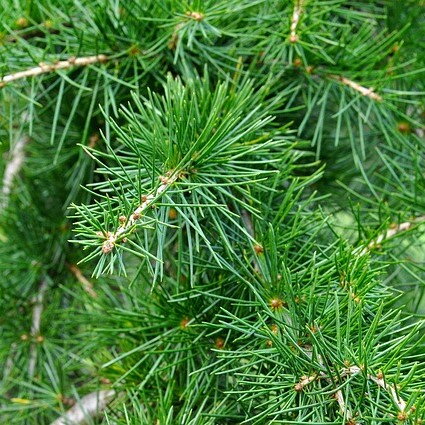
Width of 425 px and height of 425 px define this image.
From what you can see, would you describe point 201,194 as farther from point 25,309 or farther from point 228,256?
point 25,309

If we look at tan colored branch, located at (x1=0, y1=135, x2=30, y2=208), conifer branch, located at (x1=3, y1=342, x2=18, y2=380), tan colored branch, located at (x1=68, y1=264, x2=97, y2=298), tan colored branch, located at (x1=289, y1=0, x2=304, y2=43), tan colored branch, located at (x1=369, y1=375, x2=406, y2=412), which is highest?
tan colored branch, located at (x1=289, y1=0, x2=304, y2=43)

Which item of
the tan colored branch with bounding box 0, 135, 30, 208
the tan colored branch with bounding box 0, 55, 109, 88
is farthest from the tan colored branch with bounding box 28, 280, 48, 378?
the tan colored branch with bounding box 0, 55, 109, 88

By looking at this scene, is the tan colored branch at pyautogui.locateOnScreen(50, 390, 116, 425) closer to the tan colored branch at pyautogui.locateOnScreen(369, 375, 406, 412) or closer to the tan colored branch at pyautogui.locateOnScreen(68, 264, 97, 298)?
the tan colored branch at pyautogui.locateOnScreen(68, 264, 97, 298)

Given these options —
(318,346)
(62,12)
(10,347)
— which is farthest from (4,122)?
(318,346)

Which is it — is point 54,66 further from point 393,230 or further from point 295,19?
point 393,230

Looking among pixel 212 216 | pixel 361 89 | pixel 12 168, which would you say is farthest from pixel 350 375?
pixel 12 168

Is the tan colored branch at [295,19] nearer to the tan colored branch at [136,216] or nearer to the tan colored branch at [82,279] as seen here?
the tan colored branch at [136,216]

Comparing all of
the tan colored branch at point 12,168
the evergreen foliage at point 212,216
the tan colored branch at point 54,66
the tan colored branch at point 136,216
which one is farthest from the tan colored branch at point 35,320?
the tan colored branch at point 136,216
